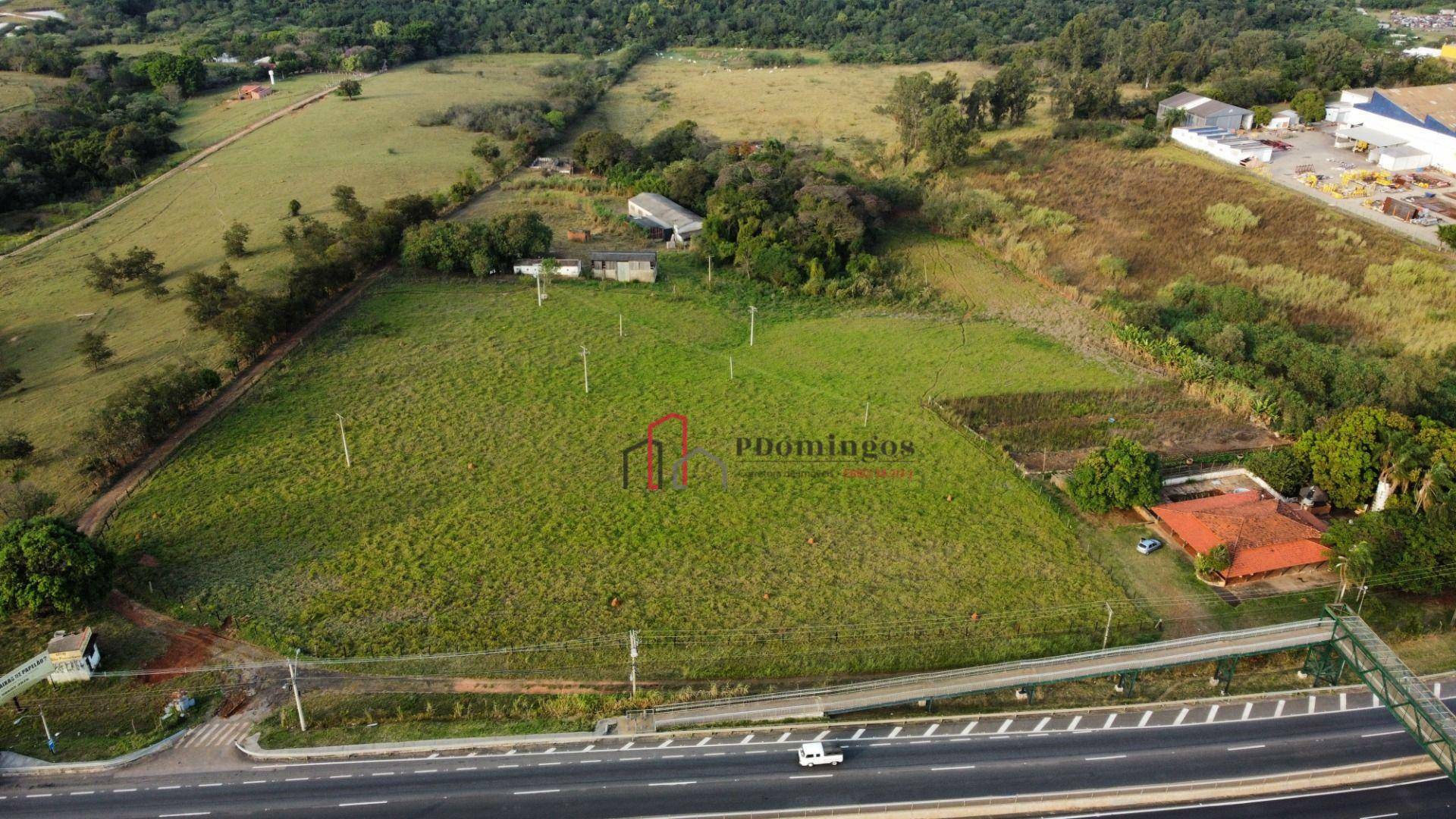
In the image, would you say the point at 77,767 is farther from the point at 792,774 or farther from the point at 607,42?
the point at 607,42

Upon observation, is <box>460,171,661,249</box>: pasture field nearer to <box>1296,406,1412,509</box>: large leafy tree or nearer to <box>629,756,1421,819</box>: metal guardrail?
<box>1296,406,1412,509</box>: large leafy tree

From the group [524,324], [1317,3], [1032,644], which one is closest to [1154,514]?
[1032,644]

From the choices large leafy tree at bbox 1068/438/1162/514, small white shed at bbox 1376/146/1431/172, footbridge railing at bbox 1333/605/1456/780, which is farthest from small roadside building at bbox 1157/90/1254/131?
footbridge railing at bbox 1333/605/1456/780

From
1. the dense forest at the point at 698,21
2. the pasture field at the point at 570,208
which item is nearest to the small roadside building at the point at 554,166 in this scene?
the pasture field at the point at 570,208

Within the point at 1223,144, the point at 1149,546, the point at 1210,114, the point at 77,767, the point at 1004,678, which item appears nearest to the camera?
the point at 77,767

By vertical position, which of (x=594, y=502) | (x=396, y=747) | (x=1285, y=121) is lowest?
(x=396, y=747)

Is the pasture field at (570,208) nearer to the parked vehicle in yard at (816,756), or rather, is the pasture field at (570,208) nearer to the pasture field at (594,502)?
the pasture field at (594,502)

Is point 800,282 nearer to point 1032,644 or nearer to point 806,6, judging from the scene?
point 1032,644

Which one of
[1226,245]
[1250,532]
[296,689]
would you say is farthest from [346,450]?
[1226,245]
